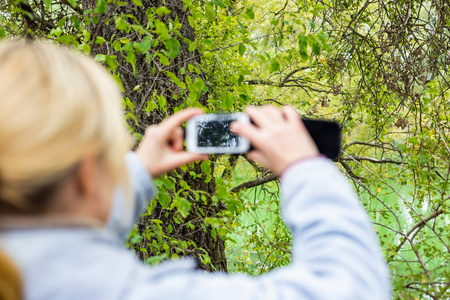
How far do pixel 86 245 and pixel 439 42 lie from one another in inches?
139

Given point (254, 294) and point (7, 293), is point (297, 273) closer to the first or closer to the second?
point (254, 294)

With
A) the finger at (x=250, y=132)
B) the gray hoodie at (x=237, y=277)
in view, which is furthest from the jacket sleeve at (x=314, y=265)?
the finger at (x=250, y=132)

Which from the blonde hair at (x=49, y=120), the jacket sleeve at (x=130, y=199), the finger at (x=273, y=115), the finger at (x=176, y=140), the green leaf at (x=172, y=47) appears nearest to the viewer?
the blonde hair at (x=49, y=120)

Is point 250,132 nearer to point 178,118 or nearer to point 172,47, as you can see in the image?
point 178,118

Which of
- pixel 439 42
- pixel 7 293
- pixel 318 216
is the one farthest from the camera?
pixel 439 42

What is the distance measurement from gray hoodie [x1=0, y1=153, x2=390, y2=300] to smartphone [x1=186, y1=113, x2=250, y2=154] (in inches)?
11.5

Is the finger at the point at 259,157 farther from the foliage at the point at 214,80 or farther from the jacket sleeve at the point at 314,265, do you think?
the foliage at the point at 214,80

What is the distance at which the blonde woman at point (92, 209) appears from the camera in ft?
2.10

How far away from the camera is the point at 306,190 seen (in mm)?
771

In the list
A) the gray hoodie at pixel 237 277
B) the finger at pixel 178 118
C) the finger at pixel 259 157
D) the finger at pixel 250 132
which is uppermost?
the finger at pixel 250 132

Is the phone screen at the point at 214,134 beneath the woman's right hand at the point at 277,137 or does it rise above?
beneath

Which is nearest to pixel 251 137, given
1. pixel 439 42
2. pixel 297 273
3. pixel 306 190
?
pixel 306 190

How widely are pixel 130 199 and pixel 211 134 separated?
37 cm

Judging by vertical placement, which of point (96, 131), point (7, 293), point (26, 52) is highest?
point (26, 52)
